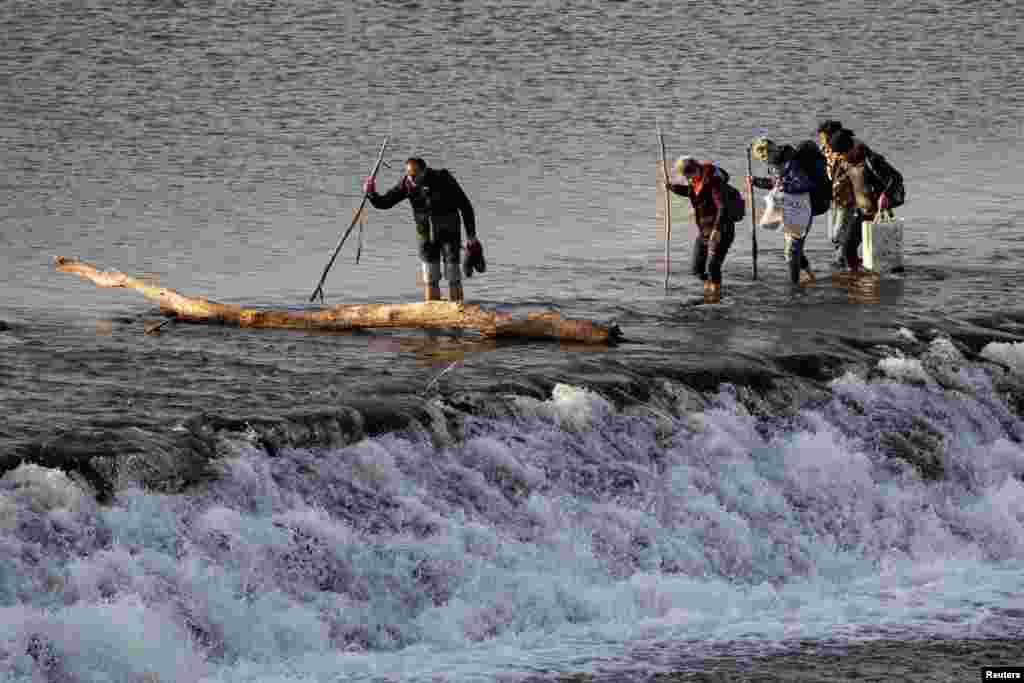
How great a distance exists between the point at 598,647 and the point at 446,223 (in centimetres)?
840

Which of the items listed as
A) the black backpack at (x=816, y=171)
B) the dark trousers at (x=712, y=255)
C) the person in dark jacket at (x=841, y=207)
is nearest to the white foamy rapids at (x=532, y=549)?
the dark trousers at (x=712, y=255)

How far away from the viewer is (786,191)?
25844mm

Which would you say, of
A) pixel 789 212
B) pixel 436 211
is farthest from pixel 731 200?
pixel 436 211

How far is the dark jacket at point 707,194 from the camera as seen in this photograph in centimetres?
2498

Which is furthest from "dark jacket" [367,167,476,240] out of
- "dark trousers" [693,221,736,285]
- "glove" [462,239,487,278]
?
"dark trousers" [693,221,736,285]

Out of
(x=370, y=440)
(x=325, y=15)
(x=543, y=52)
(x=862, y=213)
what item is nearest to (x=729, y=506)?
(x=370, y=440)

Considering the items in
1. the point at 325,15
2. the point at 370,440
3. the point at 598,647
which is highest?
the point at 325,15

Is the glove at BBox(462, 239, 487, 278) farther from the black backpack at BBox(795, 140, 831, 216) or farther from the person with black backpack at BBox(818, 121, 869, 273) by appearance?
the person with black backpack at BBox(818, 121, 869, 273)

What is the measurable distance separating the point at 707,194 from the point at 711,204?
0.20 meters

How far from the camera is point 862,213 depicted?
90.3 ft

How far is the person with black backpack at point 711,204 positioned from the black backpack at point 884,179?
243 cm

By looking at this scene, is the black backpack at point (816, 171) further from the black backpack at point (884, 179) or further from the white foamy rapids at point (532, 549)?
Answer: the white foamy rapids at point (532, 549)

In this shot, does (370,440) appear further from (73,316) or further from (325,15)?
(325,15)

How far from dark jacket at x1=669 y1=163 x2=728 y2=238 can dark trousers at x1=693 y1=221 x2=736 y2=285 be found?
19 centimetres
